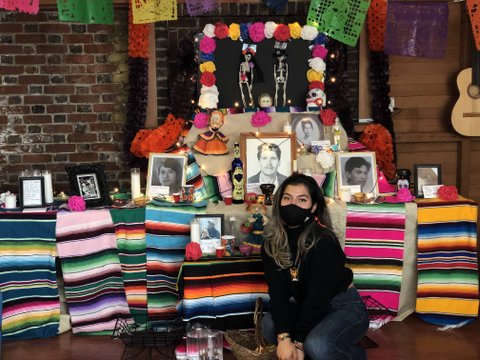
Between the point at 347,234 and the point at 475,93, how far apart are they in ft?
6.57

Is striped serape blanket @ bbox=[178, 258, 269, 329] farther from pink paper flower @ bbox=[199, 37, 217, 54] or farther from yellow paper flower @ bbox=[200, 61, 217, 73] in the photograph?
pink paper flower @ bbox=[199, 37, 217, 54]

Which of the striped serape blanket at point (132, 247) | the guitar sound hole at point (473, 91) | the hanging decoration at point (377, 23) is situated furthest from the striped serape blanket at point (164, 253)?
the guitar sound hole at point (473, 91)

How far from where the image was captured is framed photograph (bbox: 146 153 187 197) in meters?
4.22

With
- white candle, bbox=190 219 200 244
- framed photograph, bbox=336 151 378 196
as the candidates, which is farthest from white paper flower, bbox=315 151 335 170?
white candle, bbox=190 219 200 244

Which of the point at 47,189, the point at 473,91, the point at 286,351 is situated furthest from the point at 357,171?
the point at 47,189

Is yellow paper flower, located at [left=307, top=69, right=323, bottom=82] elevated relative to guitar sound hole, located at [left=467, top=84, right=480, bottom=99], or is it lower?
elevated

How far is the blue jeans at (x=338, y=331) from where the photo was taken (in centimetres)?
283

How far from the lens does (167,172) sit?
13.9 feet

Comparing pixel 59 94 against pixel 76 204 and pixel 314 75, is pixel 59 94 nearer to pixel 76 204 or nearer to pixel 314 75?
pixel 76 204

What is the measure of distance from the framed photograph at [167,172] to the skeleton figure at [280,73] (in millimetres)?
860

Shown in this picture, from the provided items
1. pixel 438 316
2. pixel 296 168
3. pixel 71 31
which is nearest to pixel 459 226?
pixel 438 316

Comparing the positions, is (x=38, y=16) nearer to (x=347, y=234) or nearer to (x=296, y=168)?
(x=296, y=168)

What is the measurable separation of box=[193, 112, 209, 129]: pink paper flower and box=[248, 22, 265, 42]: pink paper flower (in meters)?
0.67

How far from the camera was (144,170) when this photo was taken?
478cm
